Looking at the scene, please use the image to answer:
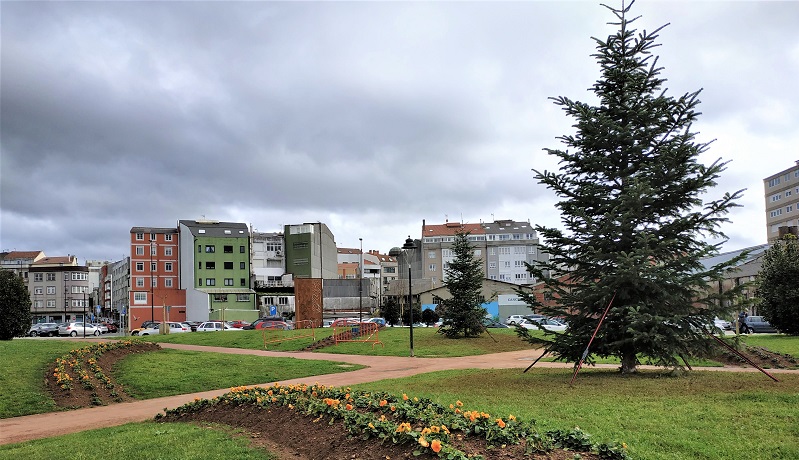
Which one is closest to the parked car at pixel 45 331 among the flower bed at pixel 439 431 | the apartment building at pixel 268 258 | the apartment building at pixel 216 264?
the apartment building at pixel 216 264

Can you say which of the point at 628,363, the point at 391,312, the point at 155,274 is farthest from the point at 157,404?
the point at 155,274

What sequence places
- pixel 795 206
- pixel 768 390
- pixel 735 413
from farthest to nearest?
1. pixel 795 206
2. pixel 768 390
3. pixel 735 413

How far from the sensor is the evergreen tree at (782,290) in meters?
32.1

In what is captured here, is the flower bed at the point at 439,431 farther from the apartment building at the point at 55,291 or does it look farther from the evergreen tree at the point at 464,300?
the apartment building at the point at 55,291

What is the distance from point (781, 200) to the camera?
303ft

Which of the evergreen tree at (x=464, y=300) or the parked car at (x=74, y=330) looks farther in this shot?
the parked car at (x=74, y=330)

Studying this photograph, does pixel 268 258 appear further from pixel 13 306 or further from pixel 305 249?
pixel 13 306

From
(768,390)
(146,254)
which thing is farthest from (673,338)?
(146,254)

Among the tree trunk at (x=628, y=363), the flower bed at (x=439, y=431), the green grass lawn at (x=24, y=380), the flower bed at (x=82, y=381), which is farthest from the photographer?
the flower bed at (x=82, y=381)

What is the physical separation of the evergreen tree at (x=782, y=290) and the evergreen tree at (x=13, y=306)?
3715 centimetres

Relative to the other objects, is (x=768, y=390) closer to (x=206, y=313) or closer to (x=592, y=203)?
(x=592, y=203)

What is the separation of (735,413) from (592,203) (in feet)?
20.0

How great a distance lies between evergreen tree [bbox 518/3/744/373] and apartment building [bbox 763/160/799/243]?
86.9 meters

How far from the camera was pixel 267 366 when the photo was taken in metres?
19.3
